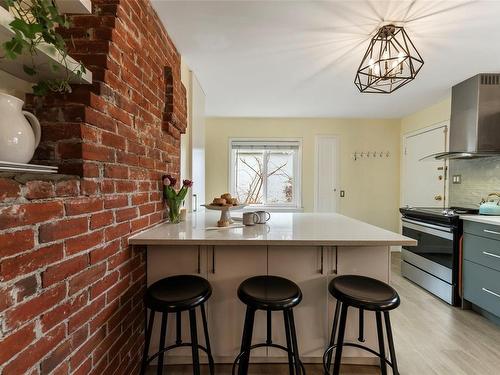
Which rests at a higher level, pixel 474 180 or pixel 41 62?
pixel 41 62

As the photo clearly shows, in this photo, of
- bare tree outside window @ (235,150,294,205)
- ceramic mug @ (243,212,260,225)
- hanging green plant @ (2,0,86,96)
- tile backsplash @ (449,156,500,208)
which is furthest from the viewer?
bare tree outside window @ (235,150,294,205)

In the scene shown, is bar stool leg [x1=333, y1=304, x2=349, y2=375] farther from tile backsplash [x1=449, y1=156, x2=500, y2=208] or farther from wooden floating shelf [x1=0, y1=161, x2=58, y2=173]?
Result: tile backsplash [x1=449, y1=156, x2=500, y2=208]

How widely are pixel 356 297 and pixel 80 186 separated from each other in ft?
4.54

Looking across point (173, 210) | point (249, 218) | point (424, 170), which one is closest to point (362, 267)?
point (249, 218)

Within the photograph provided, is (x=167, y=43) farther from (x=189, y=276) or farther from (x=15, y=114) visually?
(x=189, y=276)

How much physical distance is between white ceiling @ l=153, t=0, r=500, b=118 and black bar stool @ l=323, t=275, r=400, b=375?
68.9 inches

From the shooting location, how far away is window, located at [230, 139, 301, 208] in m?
4.45

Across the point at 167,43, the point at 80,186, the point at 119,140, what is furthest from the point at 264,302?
the point at 167,43

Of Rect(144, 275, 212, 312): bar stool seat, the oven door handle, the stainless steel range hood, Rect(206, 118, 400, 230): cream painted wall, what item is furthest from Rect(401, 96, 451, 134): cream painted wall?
Rect(144, 275, 212, 312): bar stool seat

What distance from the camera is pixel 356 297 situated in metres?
1.26

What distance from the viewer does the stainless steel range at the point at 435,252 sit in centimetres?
244

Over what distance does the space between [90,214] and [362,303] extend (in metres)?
1.34

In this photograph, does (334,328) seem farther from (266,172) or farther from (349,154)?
(349,154)

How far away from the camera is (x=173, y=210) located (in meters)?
1.91
